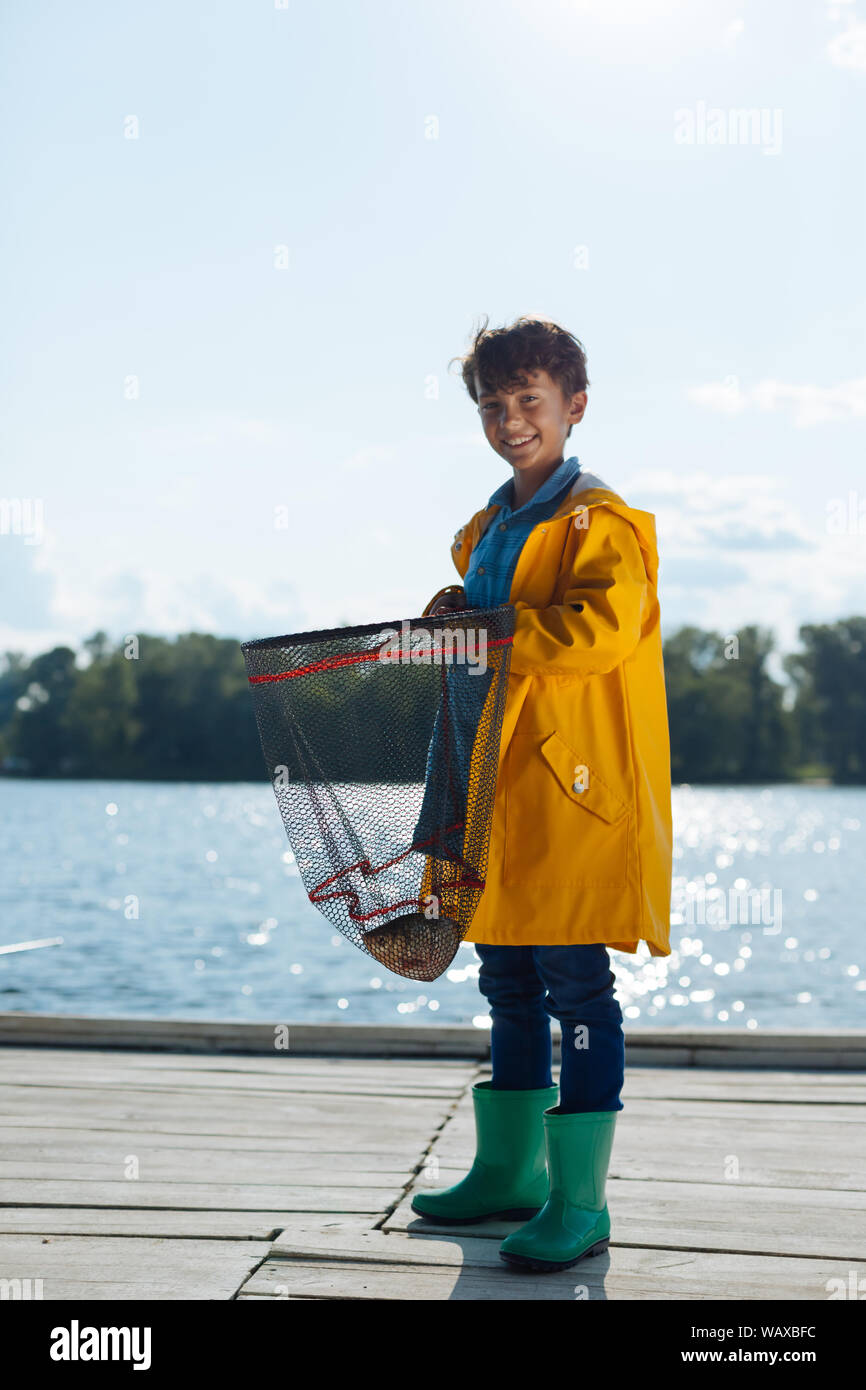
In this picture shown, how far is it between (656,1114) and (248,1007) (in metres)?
10.1

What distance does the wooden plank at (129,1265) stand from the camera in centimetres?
226

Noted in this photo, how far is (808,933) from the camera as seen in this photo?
23250 millimetres

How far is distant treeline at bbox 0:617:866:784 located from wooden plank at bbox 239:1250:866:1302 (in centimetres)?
5258

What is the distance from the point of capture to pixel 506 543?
2711 mm

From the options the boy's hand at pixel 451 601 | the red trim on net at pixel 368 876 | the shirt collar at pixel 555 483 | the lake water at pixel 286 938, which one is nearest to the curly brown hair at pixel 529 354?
the shirt collar at pixel 555 483

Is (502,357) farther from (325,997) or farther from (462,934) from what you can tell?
(325,997)

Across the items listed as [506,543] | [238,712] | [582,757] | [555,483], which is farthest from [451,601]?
[238,712]

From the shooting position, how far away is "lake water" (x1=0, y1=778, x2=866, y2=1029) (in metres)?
13.8

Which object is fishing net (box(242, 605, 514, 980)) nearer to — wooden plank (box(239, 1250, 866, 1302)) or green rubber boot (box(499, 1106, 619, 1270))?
green rubber boot (box(499, 1106, 619, 1270))

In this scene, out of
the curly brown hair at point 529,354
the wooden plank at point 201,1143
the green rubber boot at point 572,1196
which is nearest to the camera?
the green rubber boot at point 572,1196

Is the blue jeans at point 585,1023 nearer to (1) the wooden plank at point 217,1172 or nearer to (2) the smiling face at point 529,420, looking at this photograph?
(1) the wooden plank at point 217,1172

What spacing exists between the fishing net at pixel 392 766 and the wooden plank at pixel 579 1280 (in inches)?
20.3

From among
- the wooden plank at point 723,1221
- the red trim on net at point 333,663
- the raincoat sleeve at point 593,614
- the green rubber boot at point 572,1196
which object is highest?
the raincoat sleeve at point 593,614

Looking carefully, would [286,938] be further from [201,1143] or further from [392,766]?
[392,766]
